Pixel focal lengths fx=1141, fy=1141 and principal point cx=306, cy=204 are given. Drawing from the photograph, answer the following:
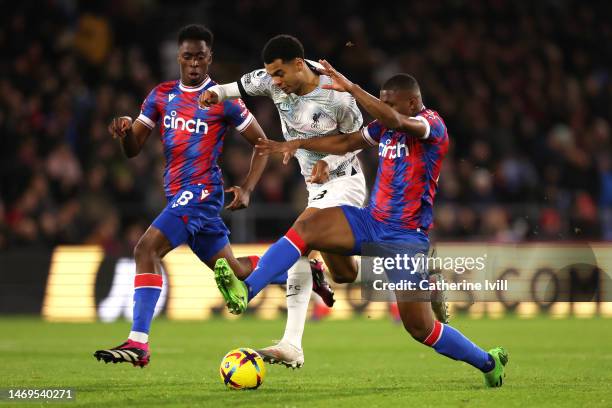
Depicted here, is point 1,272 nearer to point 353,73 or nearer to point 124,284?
point 124,284

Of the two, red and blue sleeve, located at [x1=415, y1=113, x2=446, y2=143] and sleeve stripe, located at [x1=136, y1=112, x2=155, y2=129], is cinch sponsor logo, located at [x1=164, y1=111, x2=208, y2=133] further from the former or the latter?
red and blue sleeve, located at [x1=415, y1=113, x2=446, y2=143]

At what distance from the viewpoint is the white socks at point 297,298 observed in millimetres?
8234

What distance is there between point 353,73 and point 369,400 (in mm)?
12633

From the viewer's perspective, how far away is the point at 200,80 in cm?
889

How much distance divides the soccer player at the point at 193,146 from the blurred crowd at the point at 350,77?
7.56 metres

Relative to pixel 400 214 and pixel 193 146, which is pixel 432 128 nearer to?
pixel 400 214

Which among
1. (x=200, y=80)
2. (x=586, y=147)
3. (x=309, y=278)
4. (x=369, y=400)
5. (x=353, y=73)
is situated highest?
(x=353, y=73)

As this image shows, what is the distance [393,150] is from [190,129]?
1.84 m

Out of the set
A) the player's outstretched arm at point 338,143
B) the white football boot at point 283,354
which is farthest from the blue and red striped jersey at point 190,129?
the white football boot at point 283,354

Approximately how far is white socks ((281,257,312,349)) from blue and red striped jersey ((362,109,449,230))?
1.07 meters

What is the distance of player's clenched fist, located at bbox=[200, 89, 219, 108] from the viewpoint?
8383 mm

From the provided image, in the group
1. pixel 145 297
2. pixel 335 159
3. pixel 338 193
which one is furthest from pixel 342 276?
pixel 145 297

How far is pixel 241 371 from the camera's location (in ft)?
24.3

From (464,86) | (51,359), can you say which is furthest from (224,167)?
(51,359)
